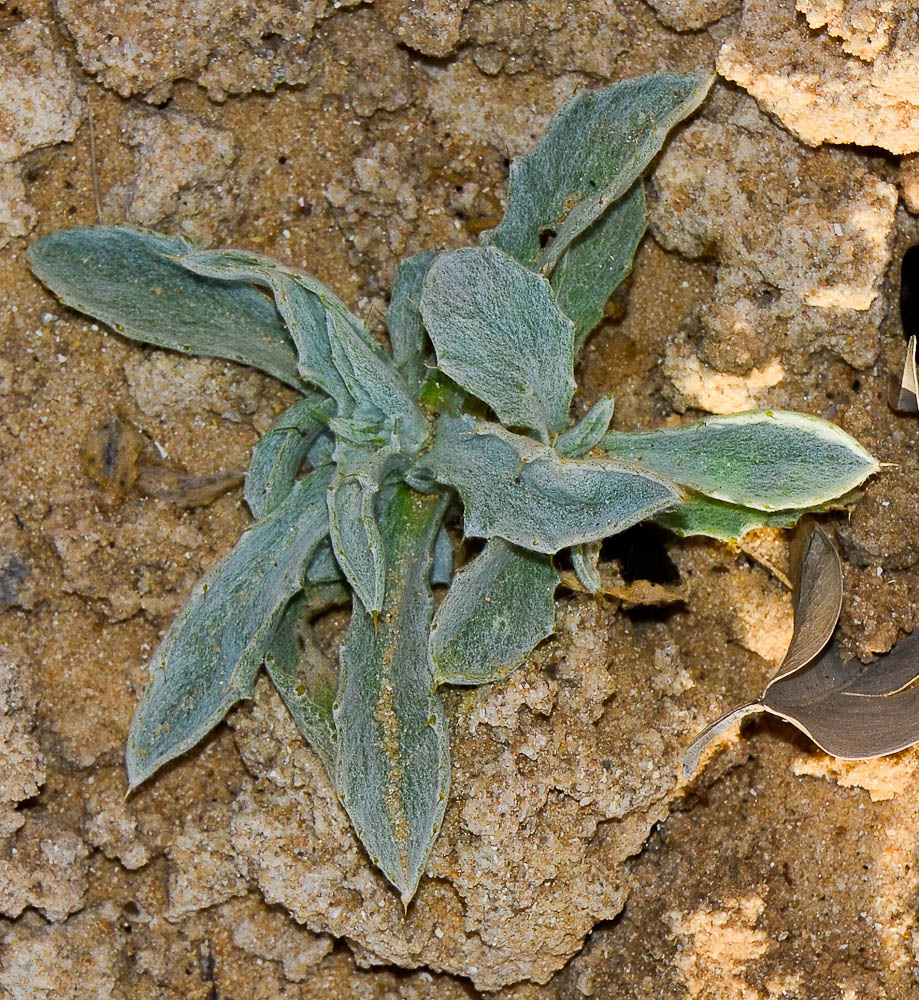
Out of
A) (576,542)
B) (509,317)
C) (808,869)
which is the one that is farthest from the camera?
(808,869)

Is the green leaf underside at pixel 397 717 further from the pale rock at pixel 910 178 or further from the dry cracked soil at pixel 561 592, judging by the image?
the pale rock at pixel 910 178

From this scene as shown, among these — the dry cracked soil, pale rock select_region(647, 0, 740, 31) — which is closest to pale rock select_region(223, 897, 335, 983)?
the dry cracked soil

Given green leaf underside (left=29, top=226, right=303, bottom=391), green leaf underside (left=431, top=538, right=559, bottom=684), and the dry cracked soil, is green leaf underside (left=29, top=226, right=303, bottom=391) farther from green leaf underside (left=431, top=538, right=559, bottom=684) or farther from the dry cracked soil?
green leaf underside (left=431, top=538, right=559, bottom=684)

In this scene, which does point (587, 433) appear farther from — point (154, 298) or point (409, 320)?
point (154, 298)

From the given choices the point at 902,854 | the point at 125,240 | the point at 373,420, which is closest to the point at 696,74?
the point at 373,420

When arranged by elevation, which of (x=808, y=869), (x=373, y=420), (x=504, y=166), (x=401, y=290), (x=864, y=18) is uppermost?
(x=864, y=18)

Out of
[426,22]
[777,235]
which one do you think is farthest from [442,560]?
[426,22]

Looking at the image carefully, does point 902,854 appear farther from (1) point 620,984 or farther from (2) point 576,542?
(2) point 576,542
